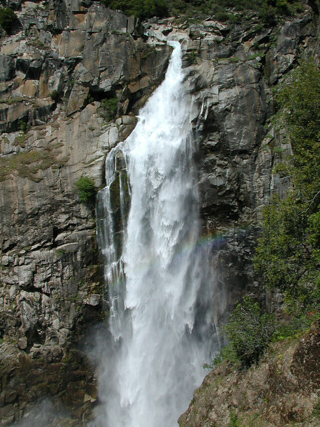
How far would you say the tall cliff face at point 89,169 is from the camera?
66.4ft

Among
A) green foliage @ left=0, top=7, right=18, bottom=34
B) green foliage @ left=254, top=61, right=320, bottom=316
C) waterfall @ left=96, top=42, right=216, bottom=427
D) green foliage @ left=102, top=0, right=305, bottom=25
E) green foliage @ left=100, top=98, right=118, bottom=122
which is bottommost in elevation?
waterfall @ left=96, top=42, right=216, bottom=427

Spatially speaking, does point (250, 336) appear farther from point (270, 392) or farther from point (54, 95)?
point (54, 95)

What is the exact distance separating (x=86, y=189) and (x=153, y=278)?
6629 millimetres

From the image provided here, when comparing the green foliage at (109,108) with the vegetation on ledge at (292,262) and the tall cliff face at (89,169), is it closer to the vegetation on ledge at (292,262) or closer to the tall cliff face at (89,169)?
the tall cliff face at (89,169)

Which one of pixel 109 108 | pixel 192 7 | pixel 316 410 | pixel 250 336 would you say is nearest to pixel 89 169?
pixel 109 108

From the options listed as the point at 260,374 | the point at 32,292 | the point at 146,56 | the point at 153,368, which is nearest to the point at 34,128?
the point at 146,56

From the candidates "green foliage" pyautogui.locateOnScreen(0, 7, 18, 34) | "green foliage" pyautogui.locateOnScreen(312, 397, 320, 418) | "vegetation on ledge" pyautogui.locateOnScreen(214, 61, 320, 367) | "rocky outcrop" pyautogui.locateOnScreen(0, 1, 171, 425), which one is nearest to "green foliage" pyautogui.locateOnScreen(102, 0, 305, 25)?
"rocky outcrop" pyautogui.locateOnScreen(0, 1, 171, 425)

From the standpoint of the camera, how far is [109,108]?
77.6ft

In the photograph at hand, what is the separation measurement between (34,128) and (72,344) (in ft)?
47.8

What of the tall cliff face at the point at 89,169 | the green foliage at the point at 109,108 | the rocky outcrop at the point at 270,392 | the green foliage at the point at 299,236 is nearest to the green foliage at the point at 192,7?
the tall cliff face at the point at 89,169

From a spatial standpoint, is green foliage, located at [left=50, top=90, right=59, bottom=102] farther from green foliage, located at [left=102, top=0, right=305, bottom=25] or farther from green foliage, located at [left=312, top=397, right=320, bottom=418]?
green foliage, located at [left=312, top=397, right=320, bottom=418]

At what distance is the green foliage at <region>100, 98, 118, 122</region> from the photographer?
924 inches

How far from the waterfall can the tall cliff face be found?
96 centimetres

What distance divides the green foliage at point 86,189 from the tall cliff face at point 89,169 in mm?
460
